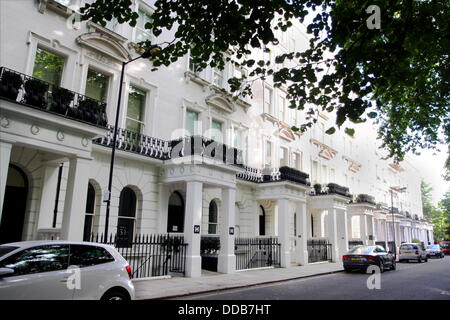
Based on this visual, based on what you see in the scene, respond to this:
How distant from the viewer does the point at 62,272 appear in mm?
6301

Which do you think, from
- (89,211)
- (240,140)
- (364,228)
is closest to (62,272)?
(89,211)

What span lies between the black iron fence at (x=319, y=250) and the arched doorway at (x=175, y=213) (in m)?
11.1

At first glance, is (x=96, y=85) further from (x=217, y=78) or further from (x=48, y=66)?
(x=217, y=78)

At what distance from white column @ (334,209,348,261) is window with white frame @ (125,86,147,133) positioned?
1864 cm

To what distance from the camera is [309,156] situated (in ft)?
96.2

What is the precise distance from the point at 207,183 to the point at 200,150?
1553 mm

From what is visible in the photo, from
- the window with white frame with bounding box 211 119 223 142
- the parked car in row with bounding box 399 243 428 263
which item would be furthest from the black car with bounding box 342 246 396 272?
the parked car in row with bounding box 399 243 428 263

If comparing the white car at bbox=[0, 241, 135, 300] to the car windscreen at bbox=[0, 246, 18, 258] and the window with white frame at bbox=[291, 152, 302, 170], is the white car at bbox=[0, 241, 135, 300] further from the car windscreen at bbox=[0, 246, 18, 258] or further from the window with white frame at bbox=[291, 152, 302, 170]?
the window with white frame at bbox=[291, 152, 302, 170]

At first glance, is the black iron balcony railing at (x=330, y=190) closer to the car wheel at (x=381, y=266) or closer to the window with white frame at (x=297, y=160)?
the window with white frame at (x=297, y=160)

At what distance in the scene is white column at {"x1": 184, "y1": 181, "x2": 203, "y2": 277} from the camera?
47.3 ft

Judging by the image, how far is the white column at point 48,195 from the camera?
1190 centimetres

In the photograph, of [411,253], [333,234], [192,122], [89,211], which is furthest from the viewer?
[411,253]

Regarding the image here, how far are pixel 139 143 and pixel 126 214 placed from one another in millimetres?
3094

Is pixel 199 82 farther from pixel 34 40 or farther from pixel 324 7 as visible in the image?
pixel 324 7
